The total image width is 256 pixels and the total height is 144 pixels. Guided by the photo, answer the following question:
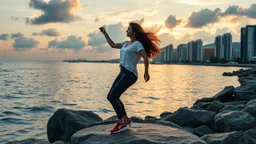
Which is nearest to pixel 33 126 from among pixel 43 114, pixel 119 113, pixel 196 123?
pixel 43 114

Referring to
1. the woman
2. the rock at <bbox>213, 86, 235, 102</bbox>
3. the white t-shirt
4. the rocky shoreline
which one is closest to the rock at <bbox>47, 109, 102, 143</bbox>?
the rocky shoreline

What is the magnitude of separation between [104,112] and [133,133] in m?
12.4

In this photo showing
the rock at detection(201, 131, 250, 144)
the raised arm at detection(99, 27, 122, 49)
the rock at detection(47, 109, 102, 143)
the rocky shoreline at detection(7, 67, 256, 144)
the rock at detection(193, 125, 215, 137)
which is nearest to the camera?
the rocky shoreline at detection(7, 67, 256, 144)

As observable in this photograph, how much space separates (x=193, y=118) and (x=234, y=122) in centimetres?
135

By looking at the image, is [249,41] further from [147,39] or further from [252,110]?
[147,39]

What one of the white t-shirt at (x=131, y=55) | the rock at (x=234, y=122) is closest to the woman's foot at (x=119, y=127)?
the white t-shirt at (x=131, y=55)

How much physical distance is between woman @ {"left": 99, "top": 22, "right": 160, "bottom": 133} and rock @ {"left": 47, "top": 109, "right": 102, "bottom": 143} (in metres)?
2.79

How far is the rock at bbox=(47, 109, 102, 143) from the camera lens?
29.7 ft

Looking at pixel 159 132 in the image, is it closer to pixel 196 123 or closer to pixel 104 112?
pixel 196 123

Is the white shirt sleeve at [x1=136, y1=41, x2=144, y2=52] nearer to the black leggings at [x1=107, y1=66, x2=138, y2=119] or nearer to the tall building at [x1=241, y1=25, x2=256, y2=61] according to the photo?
the black leggings at [x1=107, y1=66, x2=138, y2=119]

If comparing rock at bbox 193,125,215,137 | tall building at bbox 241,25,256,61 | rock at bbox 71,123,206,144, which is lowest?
rock at bbox 193,125,215,137

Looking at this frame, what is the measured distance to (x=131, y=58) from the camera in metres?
6.24

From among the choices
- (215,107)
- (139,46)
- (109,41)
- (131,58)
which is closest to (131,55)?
(131,58)

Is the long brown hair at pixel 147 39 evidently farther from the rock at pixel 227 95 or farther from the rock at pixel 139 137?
the rock at pixel 227 95
